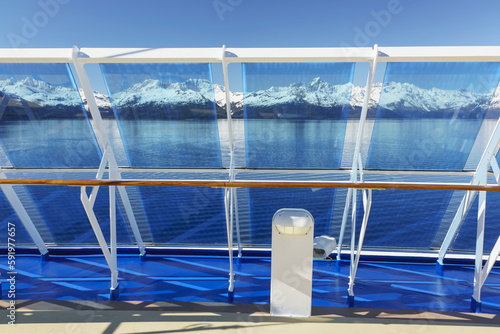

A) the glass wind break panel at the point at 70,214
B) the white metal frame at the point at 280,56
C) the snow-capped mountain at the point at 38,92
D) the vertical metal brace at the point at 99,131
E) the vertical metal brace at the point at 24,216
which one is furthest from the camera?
the glass wind break panel at the point at 70,214

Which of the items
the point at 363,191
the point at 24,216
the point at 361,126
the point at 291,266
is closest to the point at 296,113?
the point at 361,126

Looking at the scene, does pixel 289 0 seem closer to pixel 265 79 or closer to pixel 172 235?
pixel 265 79

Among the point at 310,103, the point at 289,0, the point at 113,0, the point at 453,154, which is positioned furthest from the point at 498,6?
the point at 113,0

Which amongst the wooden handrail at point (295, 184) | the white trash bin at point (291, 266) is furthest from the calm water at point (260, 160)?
the white trash bin at point (291, 266)

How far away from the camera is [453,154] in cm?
285

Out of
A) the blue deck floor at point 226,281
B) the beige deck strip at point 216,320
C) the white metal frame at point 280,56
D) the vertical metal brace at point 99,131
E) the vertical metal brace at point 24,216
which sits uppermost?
the white metal frame at point 280,56

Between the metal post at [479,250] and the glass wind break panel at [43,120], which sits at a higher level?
the glass wind break panel at [43,120]

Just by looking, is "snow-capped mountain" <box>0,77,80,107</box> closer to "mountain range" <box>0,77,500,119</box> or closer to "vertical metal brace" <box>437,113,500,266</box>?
"mountain range" <box>0,77,500,119</box>

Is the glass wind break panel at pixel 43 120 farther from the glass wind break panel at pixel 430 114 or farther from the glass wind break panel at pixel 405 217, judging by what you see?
the glass wind break panel at pixel 405 217

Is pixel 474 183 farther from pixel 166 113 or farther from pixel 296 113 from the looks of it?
pixel 166 113

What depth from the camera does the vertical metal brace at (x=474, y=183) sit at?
249cm

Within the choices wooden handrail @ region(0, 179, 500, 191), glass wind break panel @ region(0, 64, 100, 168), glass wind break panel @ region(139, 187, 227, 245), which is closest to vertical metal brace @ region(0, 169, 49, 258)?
glass wind break panel @ region(0, 64, 100, 168)

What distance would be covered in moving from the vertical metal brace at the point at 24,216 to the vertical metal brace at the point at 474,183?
4.63 meters

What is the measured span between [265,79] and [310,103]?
1.57ft
